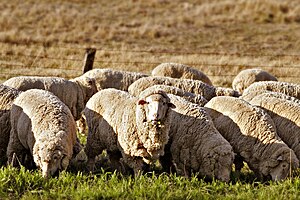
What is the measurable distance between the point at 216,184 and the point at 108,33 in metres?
20.5

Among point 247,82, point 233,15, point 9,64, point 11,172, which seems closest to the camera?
point 11,172

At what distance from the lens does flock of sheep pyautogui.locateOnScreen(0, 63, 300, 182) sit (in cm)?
771

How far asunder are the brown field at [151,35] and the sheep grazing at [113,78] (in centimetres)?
386

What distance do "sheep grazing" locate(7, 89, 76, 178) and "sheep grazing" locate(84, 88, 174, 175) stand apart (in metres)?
0.65

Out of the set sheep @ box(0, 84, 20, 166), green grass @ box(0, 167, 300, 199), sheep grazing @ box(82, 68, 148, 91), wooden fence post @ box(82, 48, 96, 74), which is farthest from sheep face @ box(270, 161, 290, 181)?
wooden fence post @ box(82, 48, 96, 74)

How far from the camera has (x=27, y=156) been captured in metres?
8.46

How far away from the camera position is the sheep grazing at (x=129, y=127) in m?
7.68

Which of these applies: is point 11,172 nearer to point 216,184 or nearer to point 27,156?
point 27,156

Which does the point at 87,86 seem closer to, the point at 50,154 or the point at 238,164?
the point at 238,164

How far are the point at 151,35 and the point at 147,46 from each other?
8.32 ft

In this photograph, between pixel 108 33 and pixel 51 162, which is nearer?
pixel 51 162

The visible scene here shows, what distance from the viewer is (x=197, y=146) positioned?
27.3ft

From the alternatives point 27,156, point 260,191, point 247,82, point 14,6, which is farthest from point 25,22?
point 260,191

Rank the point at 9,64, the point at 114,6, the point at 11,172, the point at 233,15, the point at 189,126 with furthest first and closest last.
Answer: the point at 114,6 → the point at 233,15 → the point at 9,64 → the point at 189,126 → the point at 11,172
